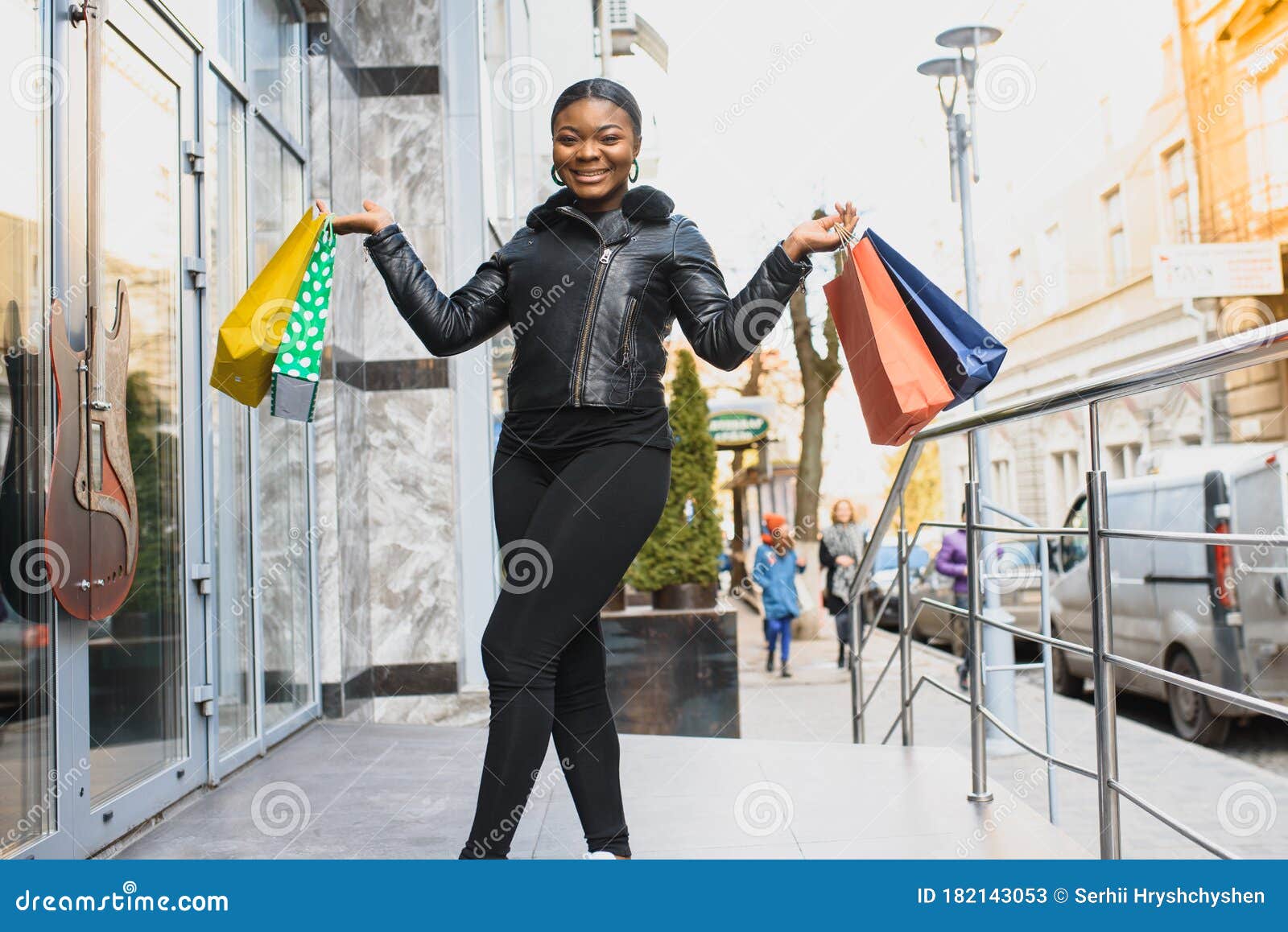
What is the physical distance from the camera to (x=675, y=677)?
8039 mm

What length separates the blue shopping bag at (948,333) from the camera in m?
2.52

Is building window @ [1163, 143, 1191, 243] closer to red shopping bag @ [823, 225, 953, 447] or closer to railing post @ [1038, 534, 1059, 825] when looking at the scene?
railing post @ [1038, 534, 1059, 825]

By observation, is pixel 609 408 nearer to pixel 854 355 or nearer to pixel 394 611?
pixel 854 355

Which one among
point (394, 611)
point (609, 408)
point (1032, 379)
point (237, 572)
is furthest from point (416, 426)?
point (1032, 379)

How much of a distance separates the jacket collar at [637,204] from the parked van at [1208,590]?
18.9 feet

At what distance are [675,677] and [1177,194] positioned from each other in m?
17.9

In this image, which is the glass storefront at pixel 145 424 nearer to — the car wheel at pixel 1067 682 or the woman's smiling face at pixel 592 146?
the woman's smiling face at pixel 592 146

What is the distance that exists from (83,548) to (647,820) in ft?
5.86

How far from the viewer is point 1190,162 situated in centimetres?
2127

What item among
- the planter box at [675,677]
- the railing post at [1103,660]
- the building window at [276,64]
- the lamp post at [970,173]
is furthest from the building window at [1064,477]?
the railing post at [1103,660]

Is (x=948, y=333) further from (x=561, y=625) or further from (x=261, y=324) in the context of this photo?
(x=261, y=324)

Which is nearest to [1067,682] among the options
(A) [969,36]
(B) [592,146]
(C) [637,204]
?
(A) [969,36]

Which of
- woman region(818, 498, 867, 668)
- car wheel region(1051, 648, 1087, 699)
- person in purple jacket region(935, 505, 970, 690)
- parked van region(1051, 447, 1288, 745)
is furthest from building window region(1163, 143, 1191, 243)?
parked van region(1051, 447, 1288, 745)

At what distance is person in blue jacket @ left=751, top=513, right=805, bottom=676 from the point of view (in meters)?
13.5
